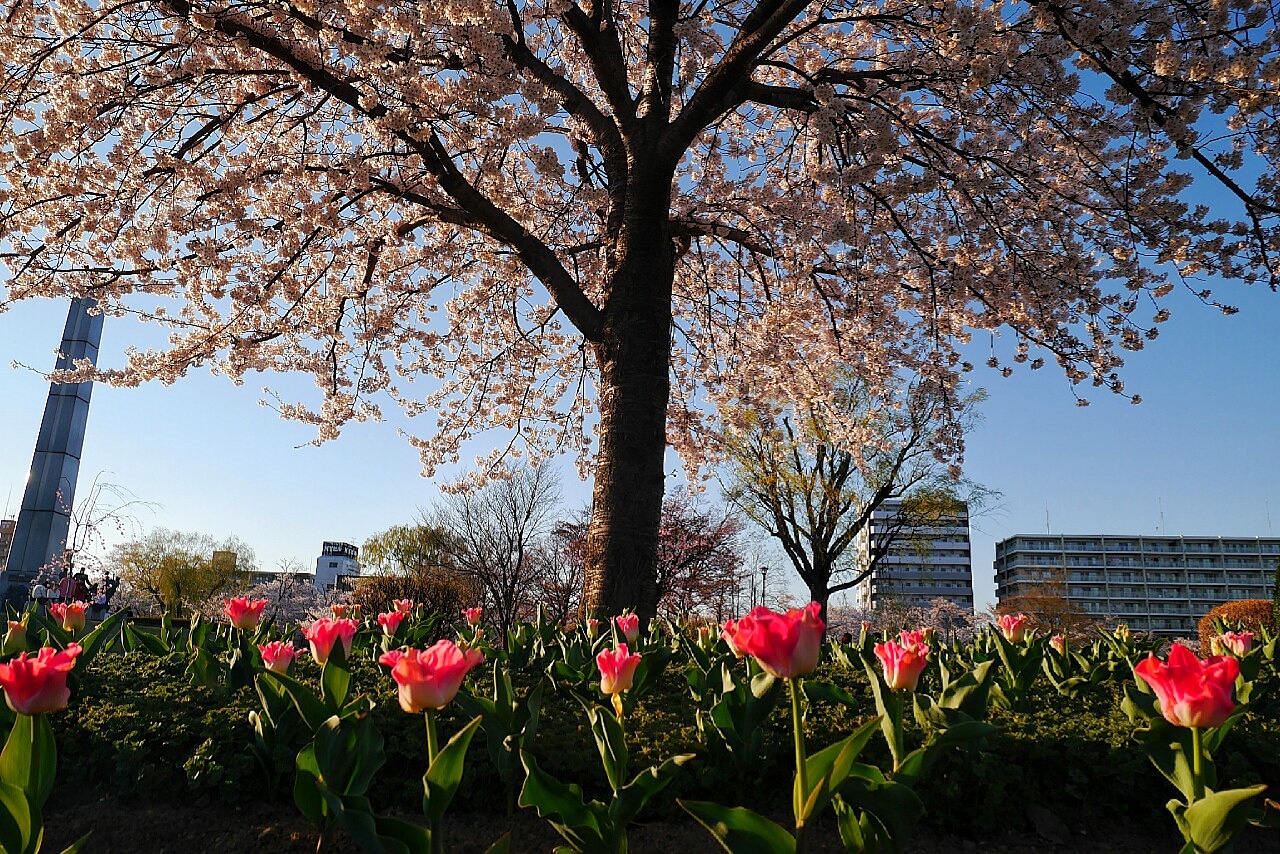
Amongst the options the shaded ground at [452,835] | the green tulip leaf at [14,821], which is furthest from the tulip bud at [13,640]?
the green tulip leaf at [14,821]

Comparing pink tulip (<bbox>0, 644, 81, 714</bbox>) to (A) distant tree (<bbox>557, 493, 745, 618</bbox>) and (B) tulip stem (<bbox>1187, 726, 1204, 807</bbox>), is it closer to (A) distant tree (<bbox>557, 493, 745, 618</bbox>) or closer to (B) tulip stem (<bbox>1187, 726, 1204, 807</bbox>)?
(B) tulip stem (<bbox>1187, 726, 1204, 807</bbox>)

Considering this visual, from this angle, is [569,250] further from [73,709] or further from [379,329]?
[73,709]

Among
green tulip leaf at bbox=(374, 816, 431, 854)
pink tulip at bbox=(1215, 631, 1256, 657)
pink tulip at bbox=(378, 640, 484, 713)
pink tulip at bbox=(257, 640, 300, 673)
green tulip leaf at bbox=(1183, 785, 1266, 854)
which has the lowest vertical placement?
green tulip leaf at bbox=(374, 816, 431, 854)

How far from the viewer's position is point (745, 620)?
1.51m

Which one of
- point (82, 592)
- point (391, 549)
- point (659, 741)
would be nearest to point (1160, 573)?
point (391, 549)

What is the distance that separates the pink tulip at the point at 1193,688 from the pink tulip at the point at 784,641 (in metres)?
0.65

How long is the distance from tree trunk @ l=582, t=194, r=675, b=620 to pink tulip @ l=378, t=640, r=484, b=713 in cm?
404

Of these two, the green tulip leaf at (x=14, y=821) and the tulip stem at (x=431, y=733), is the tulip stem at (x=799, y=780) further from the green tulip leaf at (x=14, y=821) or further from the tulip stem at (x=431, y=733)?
the green tulip leaf at (x=14, y=821)

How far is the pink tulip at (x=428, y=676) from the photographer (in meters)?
1.54

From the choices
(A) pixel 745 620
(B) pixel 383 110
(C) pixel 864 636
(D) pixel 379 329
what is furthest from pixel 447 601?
(A) pixel 745 620

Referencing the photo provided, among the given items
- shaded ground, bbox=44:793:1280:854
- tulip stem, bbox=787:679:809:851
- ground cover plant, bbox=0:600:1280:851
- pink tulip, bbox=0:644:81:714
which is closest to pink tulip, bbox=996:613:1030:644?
ground cover plant, bbox=0:600:1280:851

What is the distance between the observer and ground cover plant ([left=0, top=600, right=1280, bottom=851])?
148 cm

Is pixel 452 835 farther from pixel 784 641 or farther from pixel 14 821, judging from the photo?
pixel 784 641

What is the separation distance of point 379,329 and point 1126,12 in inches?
300
